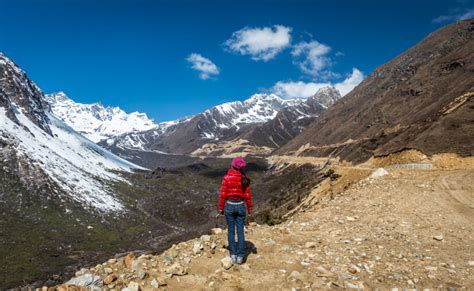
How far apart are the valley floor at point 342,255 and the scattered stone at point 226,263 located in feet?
0.63

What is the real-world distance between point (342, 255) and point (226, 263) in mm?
5395

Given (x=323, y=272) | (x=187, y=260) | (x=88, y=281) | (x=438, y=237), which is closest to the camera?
(x=88, y=281)

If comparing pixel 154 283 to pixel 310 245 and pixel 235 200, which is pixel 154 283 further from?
pixel 310 245

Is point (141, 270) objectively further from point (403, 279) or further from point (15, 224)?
point (15, 224)

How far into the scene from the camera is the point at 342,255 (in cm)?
1661

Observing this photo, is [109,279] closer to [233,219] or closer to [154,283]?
[154,283]

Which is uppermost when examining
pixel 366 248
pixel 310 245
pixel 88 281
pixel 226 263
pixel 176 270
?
pixel 310 245

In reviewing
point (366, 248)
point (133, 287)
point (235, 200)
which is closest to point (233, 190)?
point (235, 200)

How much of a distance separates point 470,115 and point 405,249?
75.2 metres

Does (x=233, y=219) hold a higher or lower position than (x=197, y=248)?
higher

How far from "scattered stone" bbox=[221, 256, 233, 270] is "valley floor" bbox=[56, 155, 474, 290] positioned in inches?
7.5

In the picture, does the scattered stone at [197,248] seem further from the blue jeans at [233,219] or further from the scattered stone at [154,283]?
the scattered stone at [154,283]

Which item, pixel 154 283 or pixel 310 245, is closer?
pixel 154 283

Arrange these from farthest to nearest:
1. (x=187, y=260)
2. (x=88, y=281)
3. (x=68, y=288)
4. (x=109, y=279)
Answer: (x=187, y=260), (x=109, y=279), (x=88, y=281), (x=68, y=288)
